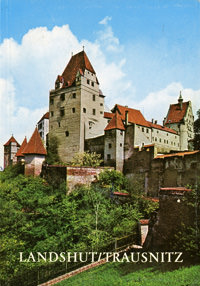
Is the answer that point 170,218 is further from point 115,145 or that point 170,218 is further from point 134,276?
point 115,145

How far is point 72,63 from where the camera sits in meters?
32.0

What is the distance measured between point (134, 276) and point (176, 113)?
37509 mm

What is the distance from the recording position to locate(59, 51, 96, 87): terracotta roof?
99.2ft

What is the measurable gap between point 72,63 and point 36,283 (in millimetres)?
27272

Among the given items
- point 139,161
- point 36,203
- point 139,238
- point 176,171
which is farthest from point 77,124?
Answer: point 139,238

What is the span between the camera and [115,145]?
23781 mm

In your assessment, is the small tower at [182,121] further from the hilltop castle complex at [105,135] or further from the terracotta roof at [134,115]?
the terracotta roof at [134,115]

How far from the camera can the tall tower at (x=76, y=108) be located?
96.1 ft

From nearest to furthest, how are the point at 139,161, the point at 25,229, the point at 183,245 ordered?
the point at 183,245 → the point at 25,229 → the point at 139,161

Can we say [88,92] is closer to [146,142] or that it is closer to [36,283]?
[146,142]

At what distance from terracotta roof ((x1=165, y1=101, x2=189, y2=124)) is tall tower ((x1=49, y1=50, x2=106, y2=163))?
1656 centimetres

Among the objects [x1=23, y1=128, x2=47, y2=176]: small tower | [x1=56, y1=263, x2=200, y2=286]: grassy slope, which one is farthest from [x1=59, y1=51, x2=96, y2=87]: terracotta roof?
[x1=56, y1=263, x2=200, y2=286]: grassy slope

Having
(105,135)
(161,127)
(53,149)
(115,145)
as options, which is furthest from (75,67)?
(161,127)

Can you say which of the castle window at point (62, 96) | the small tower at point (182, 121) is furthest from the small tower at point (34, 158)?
the small tower at point (182, 121)
